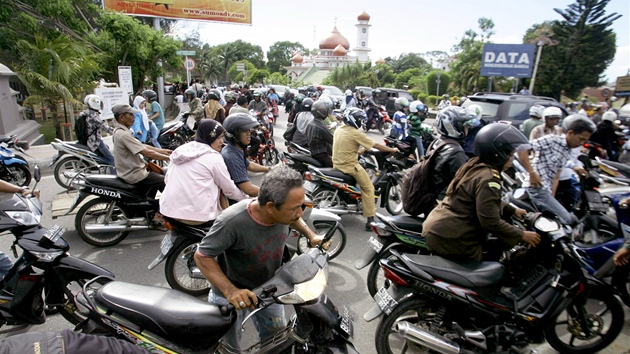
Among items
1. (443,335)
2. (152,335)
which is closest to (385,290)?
(443,335)

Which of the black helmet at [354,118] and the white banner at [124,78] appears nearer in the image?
the black helmet at [354,118]

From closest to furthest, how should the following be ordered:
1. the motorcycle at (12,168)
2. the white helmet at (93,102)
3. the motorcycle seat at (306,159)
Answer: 1. the motorcycle seat at (306,159)
2. the white helmet at (93,102)
3. the motorcycle at (12,168)

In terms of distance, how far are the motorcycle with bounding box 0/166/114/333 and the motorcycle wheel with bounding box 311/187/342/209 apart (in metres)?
3.01

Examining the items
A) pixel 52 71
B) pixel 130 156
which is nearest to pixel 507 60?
pixel 52 71

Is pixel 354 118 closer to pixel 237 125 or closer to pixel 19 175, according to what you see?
pixel 237 125

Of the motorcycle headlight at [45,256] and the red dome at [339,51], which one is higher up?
the red dome at [339,51]

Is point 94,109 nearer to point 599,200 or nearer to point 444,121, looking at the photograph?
point 444,121

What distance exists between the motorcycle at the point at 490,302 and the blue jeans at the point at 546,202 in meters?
1.33

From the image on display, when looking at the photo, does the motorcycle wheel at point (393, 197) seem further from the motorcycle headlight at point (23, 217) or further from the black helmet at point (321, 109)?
the motorcycle headlight at point (23, 217)

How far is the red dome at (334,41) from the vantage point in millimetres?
76812

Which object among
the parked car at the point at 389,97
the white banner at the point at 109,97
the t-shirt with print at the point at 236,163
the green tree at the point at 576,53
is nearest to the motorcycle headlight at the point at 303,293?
the t-shirt with print at the point at 236,163

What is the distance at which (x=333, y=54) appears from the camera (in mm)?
71812

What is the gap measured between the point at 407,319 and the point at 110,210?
3.57 meters

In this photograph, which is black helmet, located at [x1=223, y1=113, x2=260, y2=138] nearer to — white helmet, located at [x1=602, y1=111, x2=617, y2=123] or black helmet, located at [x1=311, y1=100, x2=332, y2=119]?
black helmet, located at [x1=311, y1=100, x2=332, y2=119]
